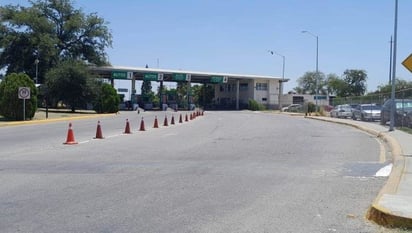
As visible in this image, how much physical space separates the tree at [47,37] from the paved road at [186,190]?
5837cm

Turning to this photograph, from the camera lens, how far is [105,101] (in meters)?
65.8

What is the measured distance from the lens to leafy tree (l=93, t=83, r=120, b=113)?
6575 centimetres

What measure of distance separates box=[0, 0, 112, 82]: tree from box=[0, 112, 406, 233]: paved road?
58.4 metres

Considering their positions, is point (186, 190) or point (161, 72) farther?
point (161, 72)

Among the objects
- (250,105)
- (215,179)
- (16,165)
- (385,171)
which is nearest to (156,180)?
(215,179)

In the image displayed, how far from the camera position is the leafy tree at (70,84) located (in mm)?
64500

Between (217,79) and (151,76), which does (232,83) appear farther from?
(151,76)

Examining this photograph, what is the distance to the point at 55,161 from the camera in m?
14.6

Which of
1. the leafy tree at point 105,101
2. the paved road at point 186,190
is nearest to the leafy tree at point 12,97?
the paved road at point 186,190

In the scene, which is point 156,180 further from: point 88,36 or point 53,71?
point 88,36

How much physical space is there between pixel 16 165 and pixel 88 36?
6940cm

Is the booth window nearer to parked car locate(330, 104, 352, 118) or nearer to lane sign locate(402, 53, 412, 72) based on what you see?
parked car locate(330, 104, 352, 118)

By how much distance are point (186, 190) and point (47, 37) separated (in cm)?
6677

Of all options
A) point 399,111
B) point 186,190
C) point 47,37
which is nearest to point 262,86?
point 47,37
